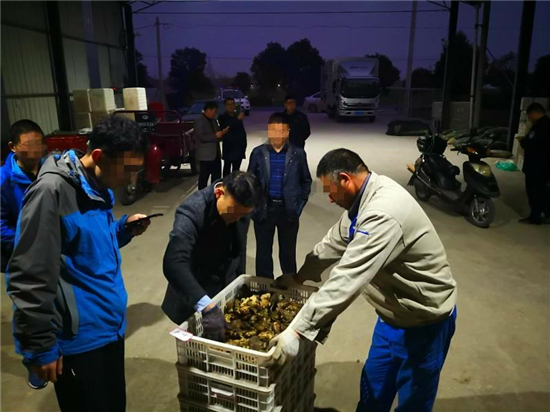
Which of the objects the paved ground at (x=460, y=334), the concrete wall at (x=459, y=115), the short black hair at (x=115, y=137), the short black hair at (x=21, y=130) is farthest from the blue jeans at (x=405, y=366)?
the concrete wall at (x=459, y=115)

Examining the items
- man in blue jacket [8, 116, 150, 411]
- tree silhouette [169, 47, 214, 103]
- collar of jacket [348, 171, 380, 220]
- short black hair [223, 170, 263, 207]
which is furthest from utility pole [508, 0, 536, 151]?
tree silhouette [169, 47, 214, 103]

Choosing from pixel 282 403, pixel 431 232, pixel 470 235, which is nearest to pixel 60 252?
pixel 282 403

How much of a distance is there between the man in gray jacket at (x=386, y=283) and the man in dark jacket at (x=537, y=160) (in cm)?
485

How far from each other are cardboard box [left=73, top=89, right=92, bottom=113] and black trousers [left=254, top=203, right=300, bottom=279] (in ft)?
32.7

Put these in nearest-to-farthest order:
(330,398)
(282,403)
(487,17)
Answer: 1. (282,403)
2. (330,398)
3. (487,17)

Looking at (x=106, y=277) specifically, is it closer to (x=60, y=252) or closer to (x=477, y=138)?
(x=60, y=252)

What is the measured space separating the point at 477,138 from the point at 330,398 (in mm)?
11995

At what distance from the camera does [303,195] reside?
14.0 feet

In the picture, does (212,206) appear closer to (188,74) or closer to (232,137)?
(232,137)

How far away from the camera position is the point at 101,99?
12148 millimetres

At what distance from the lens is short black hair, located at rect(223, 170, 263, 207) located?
2.07 metres

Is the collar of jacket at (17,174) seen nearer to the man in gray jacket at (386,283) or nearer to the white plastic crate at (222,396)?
the white plastic crate at (222,396)

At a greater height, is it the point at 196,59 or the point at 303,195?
the point at 196,59

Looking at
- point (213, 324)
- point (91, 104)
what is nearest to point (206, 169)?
point (213, 324)
